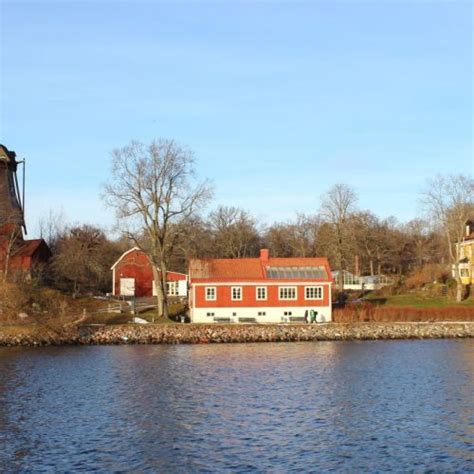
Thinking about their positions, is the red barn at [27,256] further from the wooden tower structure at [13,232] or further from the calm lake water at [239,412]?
the calm lake water at [239,412]

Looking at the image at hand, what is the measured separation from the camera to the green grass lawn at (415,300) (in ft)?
203

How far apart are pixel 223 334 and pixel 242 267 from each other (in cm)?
793

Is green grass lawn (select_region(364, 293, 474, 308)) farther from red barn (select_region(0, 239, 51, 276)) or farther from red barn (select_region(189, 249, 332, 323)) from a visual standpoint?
red barn (select_region(0, 239, 51, 276))

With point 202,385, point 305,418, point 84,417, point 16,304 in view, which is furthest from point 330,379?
point 16,304

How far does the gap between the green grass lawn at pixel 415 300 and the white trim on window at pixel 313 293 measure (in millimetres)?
12247

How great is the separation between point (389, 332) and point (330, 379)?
1942 centimetres

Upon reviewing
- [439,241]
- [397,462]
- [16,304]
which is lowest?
[397,462]

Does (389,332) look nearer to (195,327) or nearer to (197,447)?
(195,327)

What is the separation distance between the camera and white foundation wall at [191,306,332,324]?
52.2m

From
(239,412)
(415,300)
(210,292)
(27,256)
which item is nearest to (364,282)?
(415,300)

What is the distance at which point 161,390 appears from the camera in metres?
28.1

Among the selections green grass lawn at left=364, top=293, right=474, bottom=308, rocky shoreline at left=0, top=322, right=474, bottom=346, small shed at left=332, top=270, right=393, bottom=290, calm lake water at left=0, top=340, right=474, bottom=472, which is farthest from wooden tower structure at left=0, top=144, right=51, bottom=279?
small shed at left=332, top=270, right=393, bottom=290

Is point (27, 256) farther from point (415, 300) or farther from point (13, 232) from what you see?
point (415, 300)

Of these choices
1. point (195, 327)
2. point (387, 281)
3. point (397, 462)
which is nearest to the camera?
point (397, 462)
